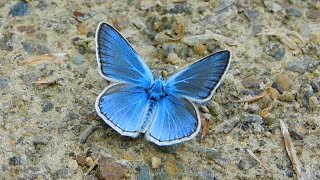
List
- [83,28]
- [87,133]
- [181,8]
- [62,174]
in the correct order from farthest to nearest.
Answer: [181,8] → [83,28] → [87,133] → [62,174]

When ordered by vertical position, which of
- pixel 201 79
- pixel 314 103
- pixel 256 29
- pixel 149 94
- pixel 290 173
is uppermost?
pixel 201 79

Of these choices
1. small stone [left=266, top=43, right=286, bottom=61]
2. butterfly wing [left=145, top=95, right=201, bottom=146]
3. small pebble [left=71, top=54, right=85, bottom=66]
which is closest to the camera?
butterfly wing [left=145, top=95, right=201, bottom=146]

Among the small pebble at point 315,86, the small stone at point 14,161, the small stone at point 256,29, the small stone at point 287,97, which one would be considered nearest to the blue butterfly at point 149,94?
the small stone at point 14,161

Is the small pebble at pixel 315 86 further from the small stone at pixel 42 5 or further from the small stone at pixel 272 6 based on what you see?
the small stone at pixel 42 5

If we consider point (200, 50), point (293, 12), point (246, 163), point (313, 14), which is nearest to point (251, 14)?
point (293, 12)

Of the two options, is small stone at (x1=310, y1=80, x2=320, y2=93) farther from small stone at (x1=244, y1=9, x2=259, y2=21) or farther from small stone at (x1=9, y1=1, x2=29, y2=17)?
small stone at (x1=9, y1=1, x2=29, y2=17)

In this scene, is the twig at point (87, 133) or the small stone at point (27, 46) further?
the small stone at point (27, 46)

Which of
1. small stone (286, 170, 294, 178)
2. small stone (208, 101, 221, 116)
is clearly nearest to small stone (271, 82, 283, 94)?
small stone (208, 101, 221, 116)

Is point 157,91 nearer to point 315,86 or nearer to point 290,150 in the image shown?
point 290,150
